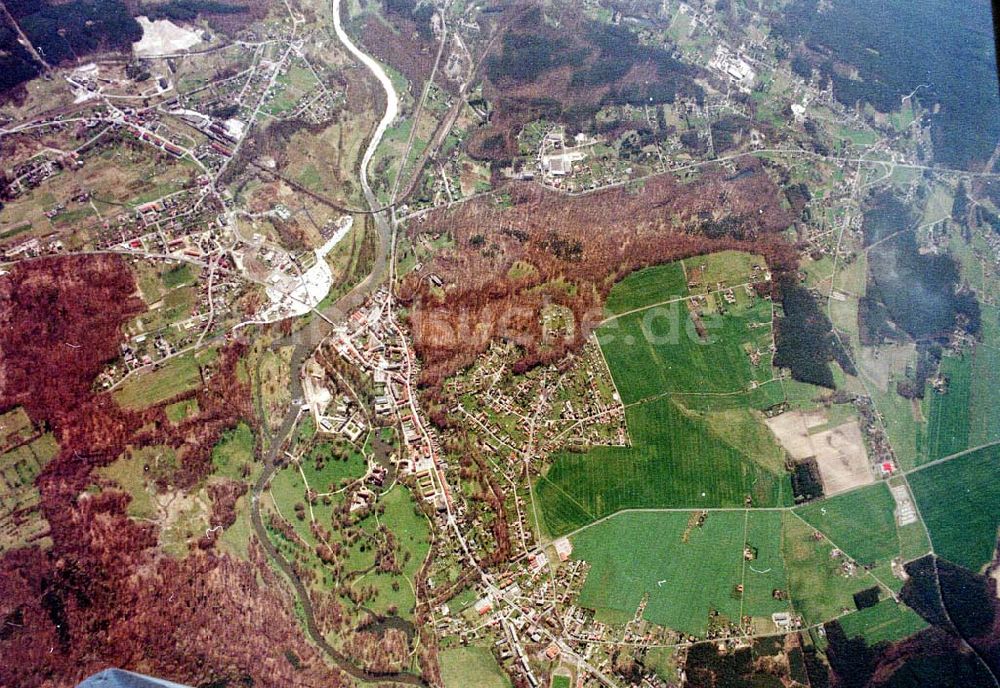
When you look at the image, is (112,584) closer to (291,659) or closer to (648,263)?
(291,659)

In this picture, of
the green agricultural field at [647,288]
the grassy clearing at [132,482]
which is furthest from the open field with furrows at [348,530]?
the green agricultural field at [647,288]

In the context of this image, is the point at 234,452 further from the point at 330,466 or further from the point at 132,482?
the point at 330,466

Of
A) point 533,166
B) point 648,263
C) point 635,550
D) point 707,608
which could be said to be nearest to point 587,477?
point 635,550

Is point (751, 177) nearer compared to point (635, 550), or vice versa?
point (635, 550)

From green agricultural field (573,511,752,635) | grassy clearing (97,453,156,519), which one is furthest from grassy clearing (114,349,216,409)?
green agricultural field (573,511,752,635)

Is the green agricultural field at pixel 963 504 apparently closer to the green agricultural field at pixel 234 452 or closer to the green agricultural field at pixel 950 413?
the green agricultural field at pixel 950 413

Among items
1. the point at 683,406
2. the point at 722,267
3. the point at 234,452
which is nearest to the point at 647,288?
the point at 722,267

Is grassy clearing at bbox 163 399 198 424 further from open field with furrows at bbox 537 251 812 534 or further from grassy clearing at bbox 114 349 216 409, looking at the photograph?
open field with furrows at bbox 537 251 812 534
